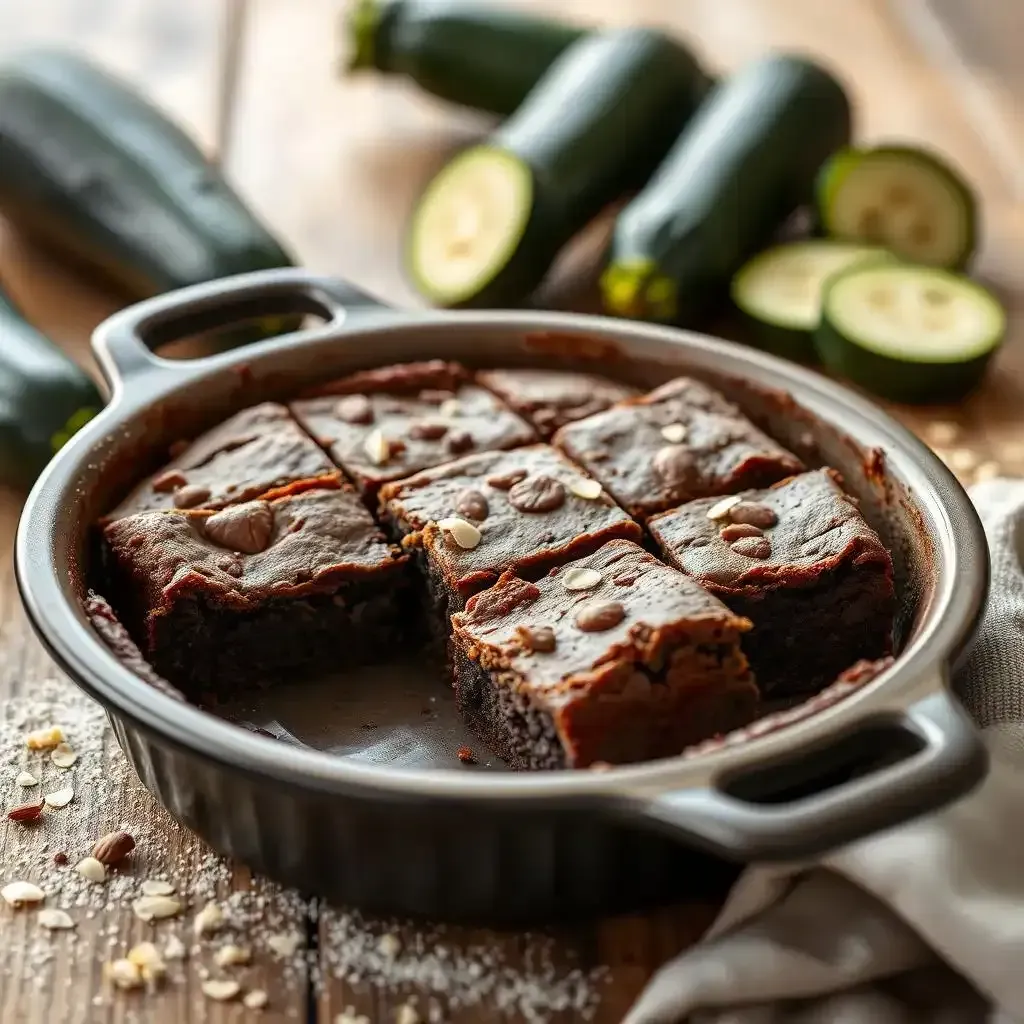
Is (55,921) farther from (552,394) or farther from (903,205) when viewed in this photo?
(903,205)

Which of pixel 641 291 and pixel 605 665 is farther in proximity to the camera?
pixel 641 291

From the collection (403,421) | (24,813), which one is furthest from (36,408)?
(24,813)

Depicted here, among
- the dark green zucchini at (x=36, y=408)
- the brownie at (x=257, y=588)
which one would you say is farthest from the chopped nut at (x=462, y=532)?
the dark green zucchini at (x=36, y=408)

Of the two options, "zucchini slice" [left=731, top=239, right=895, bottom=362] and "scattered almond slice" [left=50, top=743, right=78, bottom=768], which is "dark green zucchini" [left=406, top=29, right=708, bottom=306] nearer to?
A: "zucchini slice" [left=731, top=239, right=895, bottom=362]

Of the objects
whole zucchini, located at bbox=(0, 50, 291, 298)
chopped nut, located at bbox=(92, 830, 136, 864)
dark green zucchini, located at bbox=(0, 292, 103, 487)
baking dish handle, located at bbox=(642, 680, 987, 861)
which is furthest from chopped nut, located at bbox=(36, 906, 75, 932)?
whole zucchini, located at bbox=(0, 50, 291, 298)


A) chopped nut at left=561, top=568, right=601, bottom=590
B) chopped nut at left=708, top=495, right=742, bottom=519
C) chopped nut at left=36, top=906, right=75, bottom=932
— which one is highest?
chopped nut at left=708, top=495, right=742, bottom=519

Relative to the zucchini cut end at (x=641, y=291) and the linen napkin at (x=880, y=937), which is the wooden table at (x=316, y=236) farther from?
the zucchini cut end at (x=641, y=291)
